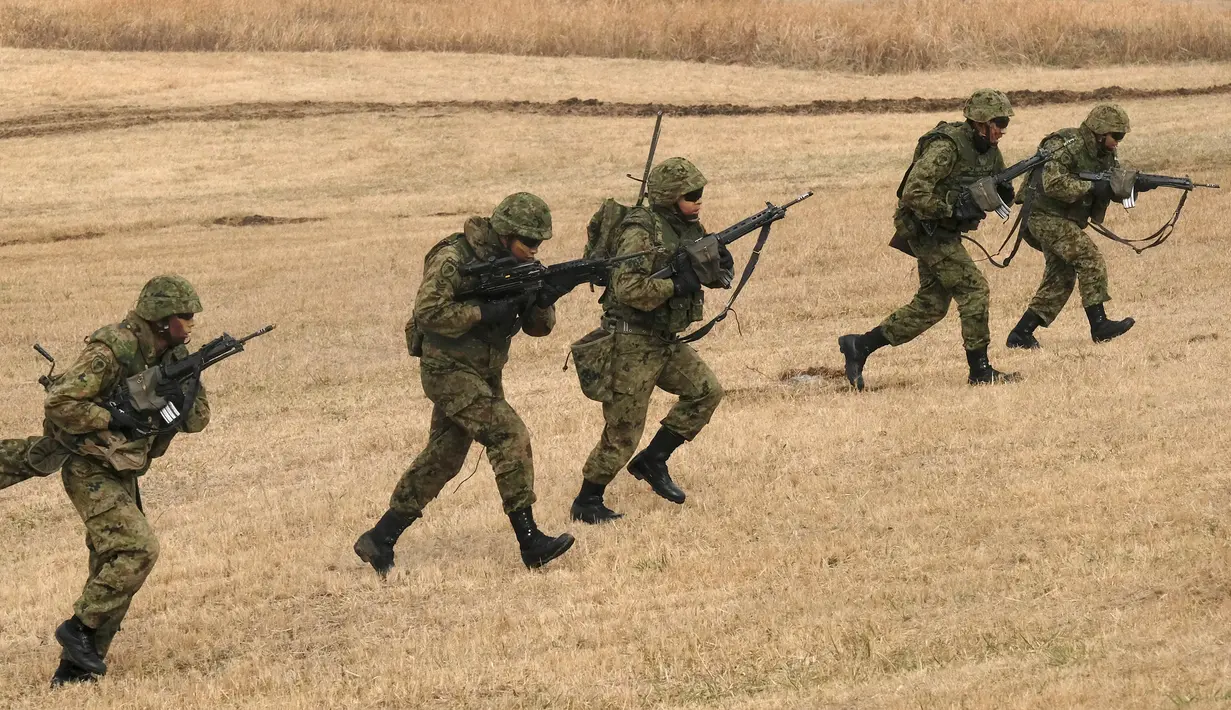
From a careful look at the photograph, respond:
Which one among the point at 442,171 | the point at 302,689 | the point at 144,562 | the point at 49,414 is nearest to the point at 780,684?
the point at 302,689

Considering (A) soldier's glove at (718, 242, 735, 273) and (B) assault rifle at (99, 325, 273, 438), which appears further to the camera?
(A) soldier's glove at (718, 242, 735, 273)

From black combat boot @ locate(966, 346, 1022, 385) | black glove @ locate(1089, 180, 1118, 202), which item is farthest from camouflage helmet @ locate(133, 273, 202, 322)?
black glove @ locate(1089, 180, 1118, 202)

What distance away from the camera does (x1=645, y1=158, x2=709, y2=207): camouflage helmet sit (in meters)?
9.14

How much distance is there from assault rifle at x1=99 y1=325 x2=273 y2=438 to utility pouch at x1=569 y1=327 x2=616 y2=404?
2.35 metres

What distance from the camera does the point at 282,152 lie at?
29.4 metres

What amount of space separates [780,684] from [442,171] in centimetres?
2155

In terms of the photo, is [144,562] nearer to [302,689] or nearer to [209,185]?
[302,689]

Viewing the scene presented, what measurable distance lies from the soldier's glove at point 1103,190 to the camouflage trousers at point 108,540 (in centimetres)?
779

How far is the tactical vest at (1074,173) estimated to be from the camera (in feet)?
40.7

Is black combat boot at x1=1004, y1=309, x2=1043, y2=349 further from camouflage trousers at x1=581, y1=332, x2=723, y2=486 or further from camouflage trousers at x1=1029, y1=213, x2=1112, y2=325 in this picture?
camouflage trousers at x1=581, y1=332, x2=723, y2=486

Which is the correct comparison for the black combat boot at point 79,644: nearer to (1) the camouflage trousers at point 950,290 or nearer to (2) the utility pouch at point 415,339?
(2) the utility pouch at point 415,339

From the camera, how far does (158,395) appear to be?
780cm

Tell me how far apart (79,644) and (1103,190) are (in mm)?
8248

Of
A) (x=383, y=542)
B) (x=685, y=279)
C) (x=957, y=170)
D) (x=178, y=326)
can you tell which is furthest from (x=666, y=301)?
(x=957, y=170)
